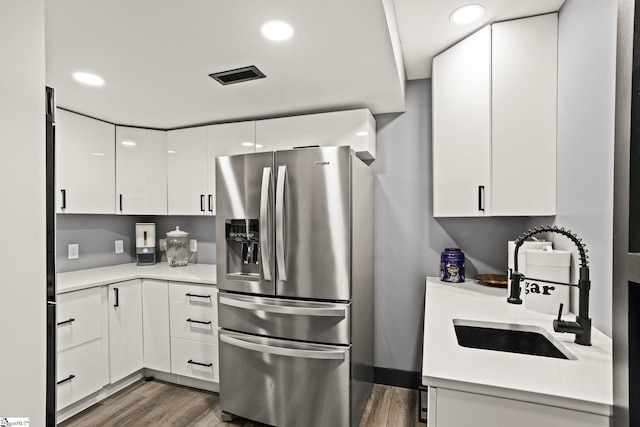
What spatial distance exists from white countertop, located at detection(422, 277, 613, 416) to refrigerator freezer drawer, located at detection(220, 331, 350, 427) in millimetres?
737

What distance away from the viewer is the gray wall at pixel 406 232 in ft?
7.99

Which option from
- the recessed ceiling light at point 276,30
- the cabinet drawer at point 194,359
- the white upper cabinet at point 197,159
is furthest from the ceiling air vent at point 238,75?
the cabinet drawer at point 194,359

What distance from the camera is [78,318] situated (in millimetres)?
2180

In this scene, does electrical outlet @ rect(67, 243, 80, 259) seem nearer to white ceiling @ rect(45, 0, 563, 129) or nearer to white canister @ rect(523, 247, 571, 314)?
white ceiling @ rect(45, 0, 563, 129)

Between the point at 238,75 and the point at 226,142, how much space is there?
88 cm

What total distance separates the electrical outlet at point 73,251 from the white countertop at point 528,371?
110 inches

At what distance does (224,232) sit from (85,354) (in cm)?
128

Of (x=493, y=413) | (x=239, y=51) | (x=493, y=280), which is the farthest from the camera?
(x=493, y=280)

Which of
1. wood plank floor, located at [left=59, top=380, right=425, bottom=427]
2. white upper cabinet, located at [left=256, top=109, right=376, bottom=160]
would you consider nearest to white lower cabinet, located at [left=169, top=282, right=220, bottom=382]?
wood plank floor, located at [left=59, top=380, right=425, bottom=427]

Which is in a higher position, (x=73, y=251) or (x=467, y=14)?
(x=467, y=14)

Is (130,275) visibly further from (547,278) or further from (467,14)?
(467,14)

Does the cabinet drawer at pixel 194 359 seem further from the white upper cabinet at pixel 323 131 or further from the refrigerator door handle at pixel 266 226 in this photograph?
the white upper cabinet at pixel 323 131

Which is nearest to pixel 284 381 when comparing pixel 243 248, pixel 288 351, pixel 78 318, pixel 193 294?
pixel 288 351

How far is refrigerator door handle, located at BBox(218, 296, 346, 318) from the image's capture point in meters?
1.81
